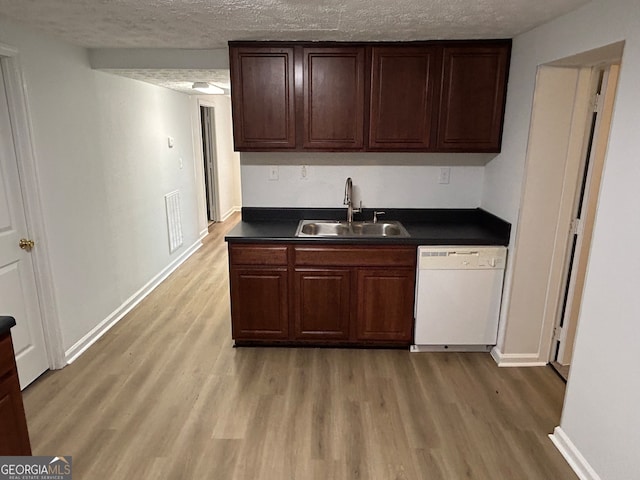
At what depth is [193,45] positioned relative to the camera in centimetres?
299

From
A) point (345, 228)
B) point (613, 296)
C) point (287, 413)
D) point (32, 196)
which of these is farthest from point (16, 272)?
point (613, 296)

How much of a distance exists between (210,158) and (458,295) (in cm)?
518

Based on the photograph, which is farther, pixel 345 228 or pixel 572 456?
pixel 345 228

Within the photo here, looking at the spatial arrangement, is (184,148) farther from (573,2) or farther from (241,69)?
(573,2)

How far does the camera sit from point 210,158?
692cm

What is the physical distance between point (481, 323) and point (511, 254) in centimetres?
56

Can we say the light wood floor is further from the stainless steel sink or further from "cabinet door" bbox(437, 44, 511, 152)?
"cabinet door" bbox(437, 44, 511, 152)

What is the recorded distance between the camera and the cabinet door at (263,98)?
289 centimetres

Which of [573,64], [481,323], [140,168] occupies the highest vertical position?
[573,64]

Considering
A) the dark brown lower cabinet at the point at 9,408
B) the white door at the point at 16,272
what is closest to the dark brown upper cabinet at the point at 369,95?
the white door at the point at 16,272

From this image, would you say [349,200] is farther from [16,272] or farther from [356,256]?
[16,272]

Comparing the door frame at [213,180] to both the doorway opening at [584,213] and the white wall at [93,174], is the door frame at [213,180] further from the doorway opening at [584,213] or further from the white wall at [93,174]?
the doorway opening at [584,213]

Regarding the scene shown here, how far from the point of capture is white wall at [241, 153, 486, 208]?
3389 millimetres

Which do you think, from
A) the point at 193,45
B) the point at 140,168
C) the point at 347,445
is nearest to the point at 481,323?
the point at 347,445
